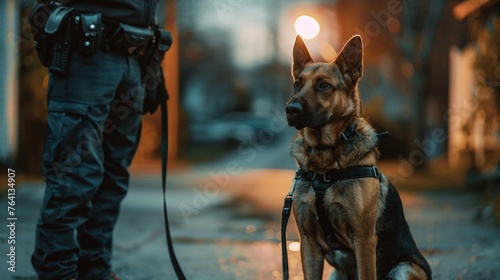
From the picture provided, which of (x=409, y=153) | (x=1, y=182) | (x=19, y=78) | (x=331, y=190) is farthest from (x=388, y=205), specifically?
(x=409, y=153)

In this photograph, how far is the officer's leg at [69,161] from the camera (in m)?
3.52

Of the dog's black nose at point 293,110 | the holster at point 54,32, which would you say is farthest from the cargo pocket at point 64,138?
the dog's black nose at point 293,110

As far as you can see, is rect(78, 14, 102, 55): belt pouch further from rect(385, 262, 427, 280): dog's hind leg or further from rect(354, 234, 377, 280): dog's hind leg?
rect(385, 262, 427, 280): dog's hind leg

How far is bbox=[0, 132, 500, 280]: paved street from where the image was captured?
4.86 m

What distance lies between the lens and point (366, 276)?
3.35 metres

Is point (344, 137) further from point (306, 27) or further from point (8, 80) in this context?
point (8, 80)

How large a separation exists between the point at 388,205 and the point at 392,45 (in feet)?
50.5

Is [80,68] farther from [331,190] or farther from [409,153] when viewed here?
[409,153]

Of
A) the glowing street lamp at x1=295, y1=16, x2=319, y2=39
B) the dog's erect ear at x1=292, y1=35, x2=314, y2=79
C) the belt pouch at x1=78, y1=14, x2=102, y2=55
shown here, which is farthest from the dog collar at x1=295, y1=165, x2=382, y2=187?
the glowing street lamp at x1=295, y1=16, x2=319, y2=39

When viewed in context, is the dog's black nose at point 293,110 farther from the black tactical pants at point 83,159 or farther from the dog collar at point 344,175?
the black tactical pants at point 83,159

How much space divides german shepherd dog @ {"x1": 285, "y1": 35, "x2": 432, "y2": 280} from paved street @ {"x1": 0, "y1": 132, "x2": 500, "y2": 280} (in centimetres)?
115

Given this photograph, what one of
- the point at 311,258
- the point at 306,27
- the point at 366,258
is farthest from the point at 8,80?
the point at 366,258

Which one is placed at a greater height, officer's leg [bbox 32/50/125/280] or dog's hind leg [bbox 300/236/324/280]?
officer's leg [bbox 32/50/125/280]

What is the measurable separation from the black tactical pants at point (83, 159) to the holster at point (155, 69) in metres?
0.11
